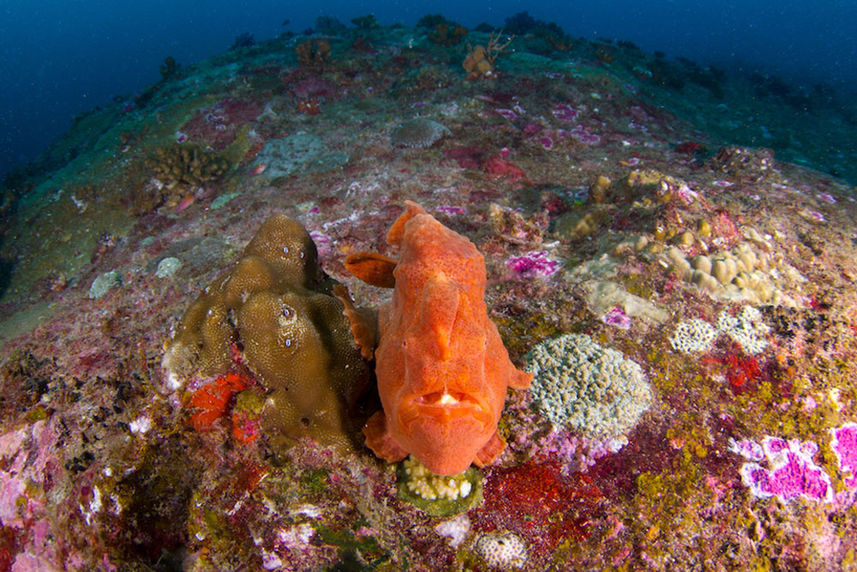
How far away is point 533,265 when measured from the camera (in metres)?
4.73

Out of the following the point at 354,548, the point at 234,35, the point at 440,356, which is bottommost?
the point at 234,35

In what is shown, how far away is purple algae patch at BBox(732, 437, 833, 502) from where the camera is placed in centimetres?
271

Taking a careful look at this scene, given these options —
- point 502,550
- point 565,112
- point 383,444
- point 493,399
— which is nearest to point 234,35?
→ point 565,112

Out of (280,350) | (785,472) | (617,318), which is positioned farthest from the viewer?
(617,318)

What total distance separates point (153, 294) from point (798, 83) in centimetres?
3465

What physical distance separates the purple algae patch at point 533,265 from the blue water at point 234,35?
29.1 m

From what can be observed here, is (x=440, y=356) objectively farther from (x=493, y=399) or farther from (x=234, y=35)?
A: (x=234, y=35)

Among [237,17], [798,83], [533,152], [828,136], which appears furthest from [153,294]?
[237,17]

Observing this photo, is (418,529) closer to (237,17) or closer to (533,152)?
(533,152)

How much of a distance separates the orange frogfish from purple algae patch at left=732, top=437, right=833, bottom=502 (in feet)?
6.58

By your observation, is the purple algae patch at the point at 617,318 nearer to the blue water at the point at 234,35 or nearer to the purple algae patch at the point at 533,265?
the purple algae patch at the point at 533,265

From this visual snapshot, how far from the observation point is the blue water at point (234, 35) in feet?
132

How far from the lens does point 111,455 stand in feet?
9.85

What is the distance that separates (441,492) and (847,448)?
318 centimetres
